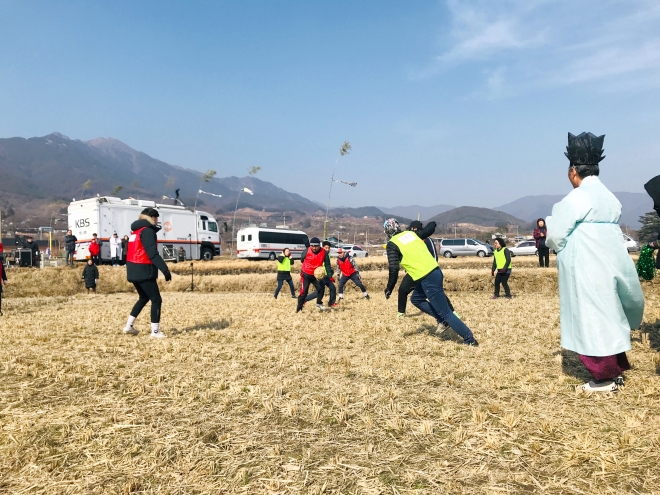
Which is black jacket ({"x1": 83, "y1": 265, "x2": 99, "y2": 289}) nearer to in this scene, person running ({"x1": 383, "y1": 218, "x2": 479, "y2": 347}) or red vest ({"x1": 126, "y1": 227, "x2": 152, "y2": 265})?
red vest ({"x1": 126, "y1": 227, "x2": 152, "y2": 265})

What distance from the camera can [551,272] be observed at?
52.3 ft

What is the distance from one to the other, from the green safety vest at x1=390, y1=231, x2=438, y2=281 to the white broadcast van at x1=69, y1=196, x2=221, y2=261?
22.5 metres

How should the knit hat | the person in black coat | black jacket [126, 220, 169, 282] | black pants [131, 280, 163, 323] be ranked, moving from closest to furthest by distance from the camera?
black jacket [126, 220, 169, 282]
black pants [131, 280, 163, 323]
the knit hat
the person in black coat

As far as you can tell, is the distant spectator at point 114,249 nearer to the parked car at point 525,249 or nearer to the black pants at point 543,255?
the black pants at point 543,255

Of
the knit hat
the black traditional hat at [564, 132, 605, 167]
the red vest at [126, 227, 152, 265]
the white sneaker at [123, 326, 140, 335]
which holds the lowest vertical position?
the white sneaker at [123, 326, 140, 335]

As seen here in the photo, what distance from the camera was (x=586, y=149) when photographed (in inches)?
179

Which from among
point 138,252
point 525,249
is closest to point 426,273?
point 138,252

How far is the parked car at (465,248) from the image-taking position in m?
36.0

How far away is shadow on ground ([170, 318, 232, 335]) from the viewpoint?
8.29 meters

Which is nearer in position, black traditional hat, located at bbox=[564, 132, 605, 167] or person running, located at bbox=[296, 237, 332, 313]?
black traditional hat, located at bbox=[564, 132, 605, 167]

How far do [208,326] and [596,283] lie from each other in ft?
22.0

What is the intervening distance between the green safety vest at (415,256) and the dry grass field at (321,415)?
1054mm

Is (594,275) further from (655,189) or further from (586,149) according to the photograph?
(586,149)

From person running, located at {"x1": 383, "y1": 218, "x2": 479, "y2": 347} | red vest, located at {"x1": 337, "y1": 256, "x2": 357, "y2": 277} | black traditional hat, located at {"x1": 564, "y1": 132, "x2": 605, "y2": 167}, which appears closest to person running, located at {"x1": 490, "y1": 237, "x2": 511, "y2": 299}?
red vest, located at {"x1": 337, "y1": 256, "x2": 357, "y2": 277}
